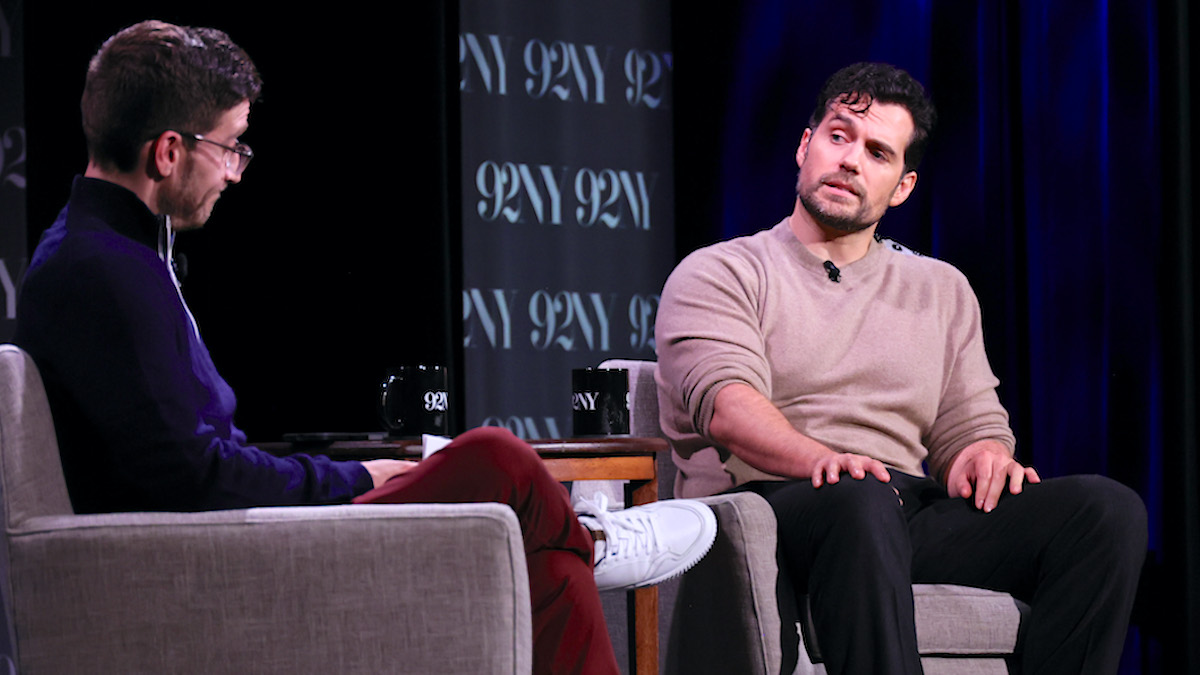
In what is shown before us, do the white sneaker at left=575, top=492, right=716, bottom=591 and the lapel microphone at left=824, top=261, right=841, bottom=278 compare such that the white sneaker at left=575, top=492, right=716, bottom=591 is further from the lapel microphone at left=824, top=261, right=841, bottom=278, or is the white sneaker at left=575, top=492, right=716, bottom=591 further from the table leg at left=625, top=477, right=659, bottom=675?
the lapel microphone at left=824, top=261, right=841, bottom=278

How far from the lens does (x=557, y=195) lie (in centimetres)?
421

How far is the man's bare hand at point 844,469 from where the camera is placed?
1669 mm

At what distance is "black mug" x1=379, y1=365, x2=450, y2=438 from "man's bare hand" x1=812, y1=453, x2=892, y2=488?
28.5 inches

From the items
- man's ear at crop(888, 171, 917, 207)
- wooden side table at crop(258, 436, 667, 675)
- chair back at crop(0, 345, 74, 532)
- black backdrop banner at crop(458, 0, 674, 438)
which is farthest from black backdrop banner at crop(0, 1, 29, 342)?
man's ear at crop(888, 171, 917, 207)

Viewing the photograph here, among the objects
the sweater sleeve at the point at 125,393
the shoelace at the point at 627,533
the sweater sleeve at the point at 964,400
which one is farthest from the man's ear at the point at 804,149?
the sweater sleeve at the point at 125,393

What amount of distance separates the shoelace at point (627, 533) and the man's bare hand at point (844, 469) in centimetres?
29

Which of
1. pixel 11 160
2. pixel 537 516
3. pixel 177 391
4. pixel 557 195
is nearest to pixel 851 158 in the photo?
pixel 537 516

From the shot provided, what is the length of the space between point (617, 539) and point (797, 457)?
41 cm

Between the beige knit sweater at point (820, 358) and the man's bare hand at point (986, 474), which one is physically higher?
the beige knit sweater at point (820, 358)

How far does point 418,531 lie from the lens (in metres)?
1.23

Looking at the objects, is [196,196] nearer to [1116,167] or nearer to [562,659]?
[562,659]

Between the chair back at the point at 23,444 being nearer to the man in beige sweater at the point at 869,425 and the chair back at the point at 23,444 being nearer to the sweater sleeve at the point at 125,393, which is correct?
the sweater sleeve at the point at 125,393

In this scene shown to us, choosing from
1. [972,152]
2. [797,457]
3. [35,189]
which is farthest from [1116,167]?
[35,189]

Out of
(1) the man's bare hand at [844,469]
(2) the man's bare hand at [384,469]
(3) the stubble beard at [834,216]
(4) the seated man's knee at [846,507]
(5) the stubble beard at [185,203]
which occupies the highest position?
(5) the stubble beard at [185,203]
